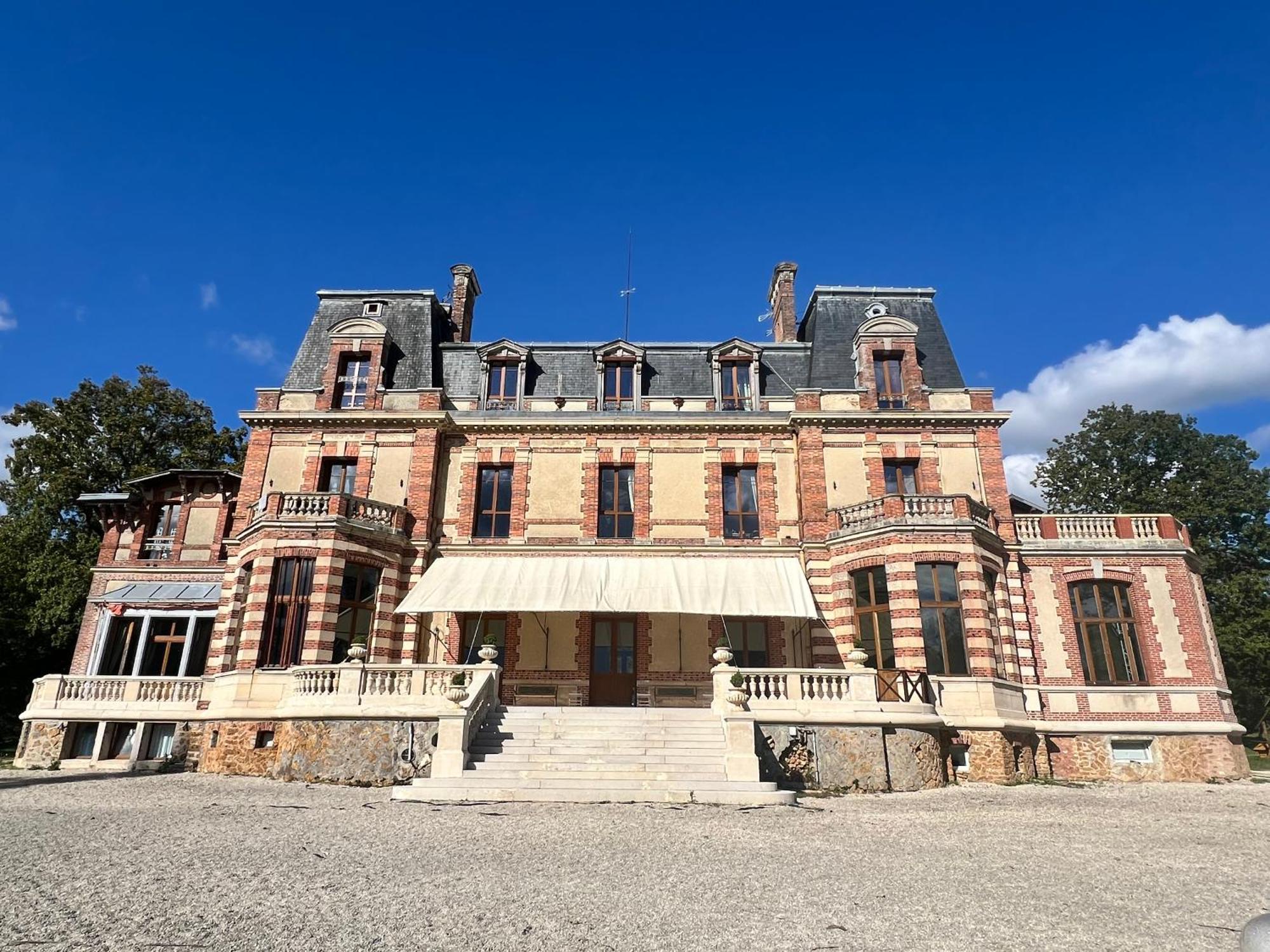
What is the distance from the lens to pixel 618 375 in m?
20.6

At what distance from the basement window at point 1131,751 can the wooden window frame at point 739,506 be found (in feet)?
31.0

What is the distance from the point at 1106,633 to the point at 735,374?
11457 mm

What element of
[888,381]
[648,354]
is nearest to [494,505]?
[648,354]

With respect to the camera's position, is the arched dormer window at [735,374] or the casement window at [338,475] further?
the arched dormer window at [735,374]

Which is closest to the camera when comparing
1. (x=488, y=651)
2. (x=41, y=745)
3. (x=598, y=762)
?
(x=598, y=762)

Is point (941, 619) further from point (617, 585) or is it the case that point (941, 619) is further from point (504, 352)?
point (504, 352)

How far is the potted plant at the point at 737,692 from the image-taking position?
43.2ft

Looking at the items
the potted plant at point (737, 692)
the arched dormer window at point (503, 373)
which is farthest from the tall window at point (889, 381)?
the arched dormer window at point (503, 373)

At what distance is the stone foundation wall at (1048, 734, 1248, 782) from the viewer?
1598 cm

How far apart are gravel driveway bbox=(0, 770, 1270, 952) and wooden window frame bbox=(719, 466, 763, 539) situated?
861 cm

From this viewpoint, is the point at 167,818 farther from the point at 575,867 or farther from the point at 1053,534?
the point at 1053,534

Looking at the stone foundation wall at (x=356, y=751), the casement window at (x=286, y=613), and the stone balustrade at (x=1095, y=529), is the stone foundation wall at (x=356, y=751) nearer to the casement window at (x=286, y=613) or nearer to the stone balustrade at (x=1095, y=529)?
the casement window at (x=286, y=613)

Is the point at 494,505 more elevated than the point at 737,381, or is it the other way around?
the point at 737,381

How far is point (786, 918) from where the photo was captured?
5.59m
